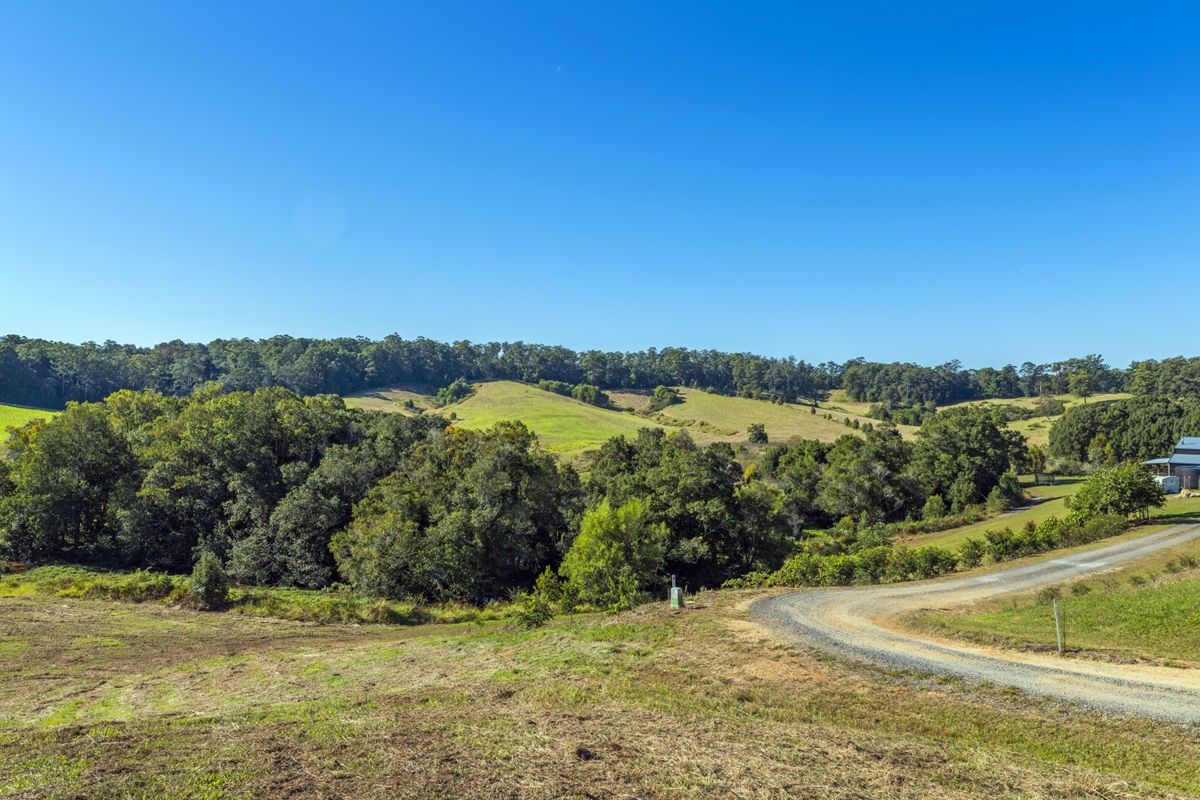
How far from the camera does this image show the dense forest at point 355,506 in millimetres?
39031

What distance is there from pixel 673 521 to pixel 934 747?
31.2 metres

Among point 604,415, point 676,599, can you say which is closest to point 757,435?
point 604,415

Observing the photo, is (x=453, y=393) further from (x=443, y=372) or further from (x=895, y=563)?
(x=895, y=563)

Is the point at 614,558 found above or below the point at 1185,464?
below

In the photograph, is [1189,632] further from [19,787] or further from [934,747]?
[19,787]

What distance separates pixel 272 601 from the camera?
33000 millimetres

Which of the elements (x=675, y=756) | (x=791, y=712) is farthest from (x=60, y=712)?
(x=791, y=712)

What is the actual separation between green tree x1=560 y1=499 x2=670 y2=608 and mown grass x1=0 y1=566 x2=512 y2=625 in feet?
14.6

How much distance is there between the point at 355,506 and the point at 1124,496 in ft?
172

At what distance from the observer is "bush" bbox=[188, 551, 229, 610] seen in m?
32.2

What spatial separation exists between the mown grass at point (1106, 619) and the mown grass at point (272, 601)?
2169cm

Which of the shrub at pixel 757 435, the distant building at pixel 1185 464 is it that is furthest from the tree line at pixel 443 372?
the distant building at pixel 1185 464

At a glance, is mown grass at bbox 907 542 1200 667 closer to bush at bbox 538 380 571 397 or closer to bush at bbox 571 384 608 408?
bush at bbox 571 384 608 408

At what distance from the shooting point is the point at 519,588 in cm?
4197
